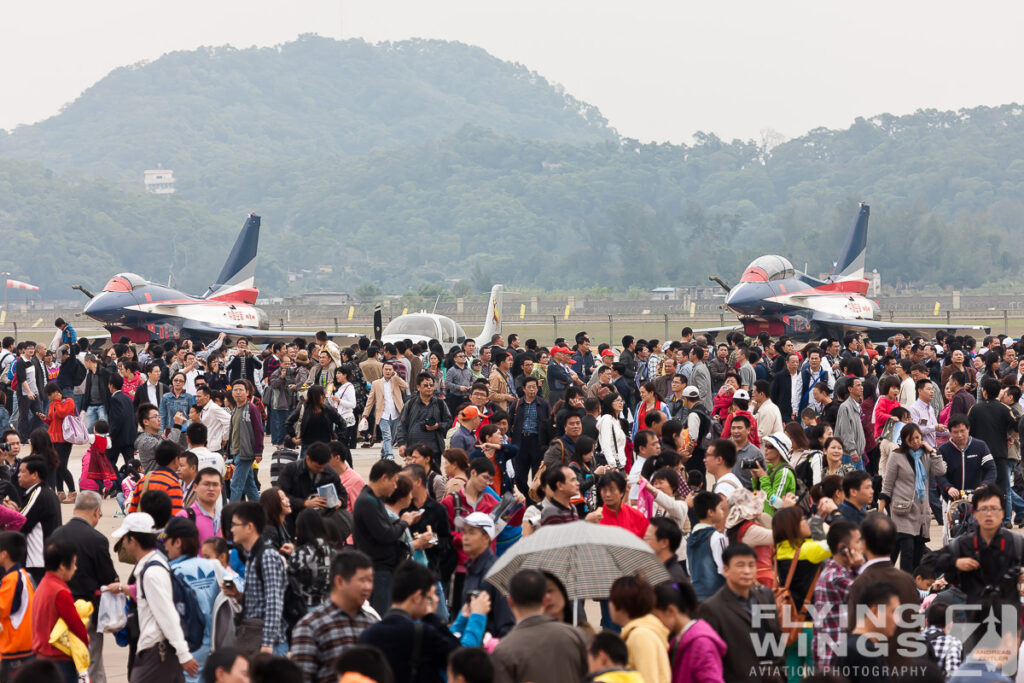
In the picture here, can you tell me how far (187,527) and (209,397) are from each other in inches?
237

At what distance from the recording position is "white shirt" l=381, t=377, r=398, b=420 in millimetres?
15344

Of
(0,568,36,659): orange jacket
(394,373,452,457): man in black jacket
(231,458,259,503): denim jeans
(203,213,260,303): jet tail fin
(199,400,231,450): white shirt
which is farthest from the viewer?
(203,213,260,303): jet tail fin

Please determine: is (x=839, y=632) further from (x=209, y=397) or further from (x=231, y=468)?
(x=209, y=397)

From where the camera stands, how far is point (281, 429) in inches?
637

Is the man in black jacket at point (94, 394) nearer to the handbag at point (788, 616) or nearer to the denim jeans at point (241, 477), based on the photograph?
the denim jeans at point (241, 477)

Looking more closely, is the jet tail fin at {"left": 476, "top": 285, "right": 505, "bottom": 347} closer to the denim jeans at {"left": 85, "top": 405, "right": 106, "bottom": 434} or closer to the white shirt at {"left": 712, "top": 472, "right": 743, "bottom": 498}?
the denim jeans at {"left": 85, "top": 405, "right": 106, "bottom": 434}

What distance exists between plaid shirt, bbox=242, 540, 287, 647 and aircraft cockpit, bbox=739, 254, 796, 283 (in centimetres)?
2774

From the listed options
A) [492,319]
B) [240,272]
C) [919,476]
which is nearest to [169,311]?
[240,272]

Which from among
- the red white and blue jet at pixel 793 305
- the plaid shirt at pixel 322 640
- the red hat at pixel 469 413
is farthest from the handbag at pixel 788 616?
the red white and blue jet at pixel 793 305

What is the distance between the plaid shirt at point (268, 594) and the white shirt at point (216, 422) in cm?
604

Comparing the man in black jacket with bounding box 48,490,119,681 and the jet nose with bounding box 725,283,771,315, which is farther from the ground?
the jet nose with bounding box 725,283,771,315

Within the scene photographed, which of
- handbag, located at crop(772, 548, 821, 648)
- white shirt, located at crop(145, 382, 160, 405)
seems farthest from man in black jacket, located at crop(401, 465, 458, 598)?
white shirt, located at crop(145, 382, 160, 405)

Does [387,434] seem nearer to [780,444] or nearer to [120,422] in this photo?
[120,422]

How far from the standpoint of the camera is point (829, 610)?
19.2ft
